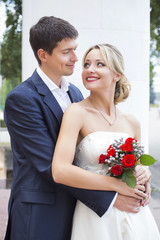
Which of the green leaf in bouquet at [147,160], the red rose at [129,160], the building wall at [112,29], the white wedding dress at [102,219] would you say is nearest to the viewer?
the red rose at [129,160]

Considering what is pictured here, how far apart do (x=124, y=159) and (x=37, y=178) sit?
59 cm

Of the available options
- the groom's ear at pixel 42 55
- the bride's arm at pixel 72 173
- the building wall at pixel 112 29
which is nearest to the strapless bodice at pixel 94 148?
the bride's arm at pixel 72 173

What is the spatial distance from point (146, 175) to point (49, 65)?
3.28 ft

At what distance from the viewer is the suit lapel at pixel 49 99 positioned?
218 centimetres

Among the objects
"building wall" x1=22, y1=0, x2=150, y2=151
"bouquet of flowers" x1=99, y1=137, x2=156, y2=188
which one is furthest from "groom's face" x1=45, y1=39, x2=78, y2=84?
"building wall" x1=22, y1=0, x2=150, y2=151

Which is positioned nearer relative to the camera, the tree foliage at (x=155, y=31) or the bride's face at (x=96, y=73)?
the bride's face at (x=96, y=73)

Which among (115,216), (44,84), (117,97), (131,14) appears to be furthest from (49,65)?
(131,14)

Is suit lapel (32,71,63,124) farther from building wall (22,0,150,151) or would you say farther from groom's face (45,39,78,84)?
building wall (22,0,150,151)

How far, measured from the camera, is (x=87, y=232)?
2.20 m

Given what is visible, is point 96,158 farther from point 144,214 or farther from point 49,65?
point 49,65

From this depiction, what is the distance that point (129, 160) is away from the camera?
1942 millimetres

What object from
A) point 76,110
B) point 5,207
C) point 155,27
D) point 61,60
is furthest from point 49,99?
point 155,27

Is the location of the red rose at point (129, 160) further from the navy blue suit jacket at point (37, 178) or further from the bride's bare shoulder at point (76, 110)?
the bride's bare shoulder at point (76, 110)

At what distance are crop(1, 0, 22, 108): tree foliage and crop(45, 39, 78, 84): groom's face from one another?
9.72m
